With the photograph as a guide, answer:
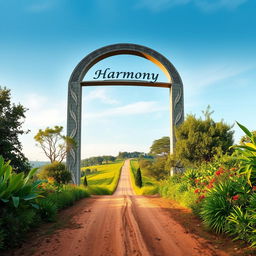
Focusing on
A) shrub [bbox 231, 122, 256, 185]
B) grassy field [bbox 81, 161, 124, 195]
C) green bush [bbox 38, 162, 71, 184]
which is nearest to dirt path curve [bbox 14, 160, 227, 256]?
shrub [bbox 231, 122, 256, 185]

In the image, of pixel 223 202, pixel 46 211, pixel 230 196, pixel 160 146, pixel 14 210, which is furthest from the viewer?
pixel 160 146

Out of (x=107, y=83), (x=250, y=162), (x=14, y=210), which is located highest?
(x=107, y=83)

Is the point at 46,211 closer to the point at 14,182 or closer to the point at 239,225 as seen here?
the point at 14,182

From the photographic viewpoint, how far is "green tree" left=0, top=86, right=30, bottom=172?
14216 millimetres

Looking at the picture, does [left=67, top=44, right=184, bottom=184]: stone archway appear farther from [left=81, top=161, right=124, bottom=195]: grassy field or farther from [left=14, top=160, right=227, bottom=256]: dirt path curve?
[left=14, top=160, right=227, bottom=256]: dirt path curve

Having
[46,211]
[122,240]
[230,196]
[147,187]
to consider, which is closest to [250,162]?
[230,196]

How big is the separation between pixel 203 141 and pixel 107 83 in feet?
32.6

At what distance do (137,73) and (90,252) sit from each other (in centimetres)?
1745

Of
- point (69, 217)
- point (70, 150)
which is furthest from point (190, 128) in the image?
point (69, 217)

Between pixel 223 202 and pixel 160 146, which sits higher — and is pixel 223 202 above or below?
below

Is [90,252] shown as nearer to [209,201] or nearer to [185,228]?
[185,228]

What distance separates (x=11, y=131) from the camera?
15.0 meters

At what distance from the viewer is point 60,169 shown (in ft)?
50.3

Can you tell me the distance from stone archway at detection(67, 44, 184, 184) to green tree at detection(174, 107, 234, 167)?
2.49 m
